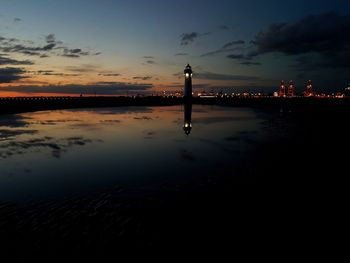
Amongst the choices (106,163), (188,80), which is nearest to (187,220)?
(106,163)

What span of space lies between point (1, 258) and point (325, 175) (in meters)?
14.3

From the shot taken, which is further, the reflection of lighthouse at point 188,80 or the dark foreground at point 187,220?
the reflection of lighthouse at point 188,80

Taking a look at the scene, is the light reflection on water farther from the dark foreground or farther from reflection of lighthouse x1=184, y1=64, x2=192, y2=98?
reflection of lighthouse x1=184, y1=64, x2=192, y2=98

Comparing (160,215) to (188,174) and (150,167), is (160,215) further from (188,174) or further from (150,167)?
(150,167)

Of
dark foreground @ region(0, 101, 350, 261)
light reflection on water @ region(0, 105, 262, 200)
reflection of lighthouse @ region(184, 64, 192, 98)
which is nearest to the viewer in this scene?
dark foreground @ region(0, 101, 350, 261)

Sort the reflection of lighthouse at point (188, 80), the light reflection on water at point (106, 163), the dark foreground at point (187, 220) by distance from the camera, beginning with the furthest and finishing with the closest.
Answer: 1. the reflection of lighthouse at point (188, 80)
2. the light reflection on water at point (106, 163)
3. the dark foreground at point (187, 220)

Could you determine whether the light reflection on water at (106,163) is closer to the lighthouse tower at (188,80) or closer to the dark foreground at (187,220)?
the dark foreground at (187,220)

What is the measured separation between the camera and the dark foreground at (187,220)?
28.6 ft

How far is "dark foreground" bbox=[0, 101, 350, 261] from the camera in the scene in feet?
28.6

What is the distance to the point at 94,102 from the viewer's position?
124 metres

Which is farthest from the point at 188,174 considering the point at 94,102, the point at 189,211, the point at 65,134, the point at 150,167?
the point at 94,102

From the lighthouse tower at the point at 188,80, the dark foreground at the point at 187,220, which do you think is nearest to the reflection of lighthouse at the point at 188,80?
the lighthouse tower at the point at 188,80

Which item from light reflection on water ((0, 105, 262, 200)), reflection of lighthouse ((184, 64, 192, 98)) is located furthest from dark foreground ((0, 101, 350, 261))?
reflection of lighthouse ((184, 64, 192, 98))

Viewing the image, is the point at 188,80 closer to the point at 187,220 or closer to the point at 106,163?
the point at 106,163
